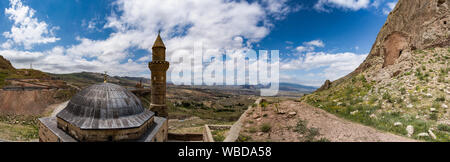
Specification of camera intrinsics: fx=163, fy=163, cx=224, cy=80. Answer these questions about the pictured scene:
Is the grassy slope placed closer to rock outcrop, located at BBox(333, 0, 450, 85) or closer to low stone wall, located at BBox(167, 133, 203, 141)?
rock outcrop, located at BBox(333, 0, 450, 85)

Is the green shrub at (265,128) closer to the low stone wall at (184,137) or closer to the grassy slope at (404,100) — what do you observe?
the grassy slope at (404,100)

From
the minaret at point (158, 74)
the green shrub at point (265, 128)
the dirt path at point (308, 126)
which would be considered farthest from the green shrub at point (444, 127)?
the minaret at point (158, 74)

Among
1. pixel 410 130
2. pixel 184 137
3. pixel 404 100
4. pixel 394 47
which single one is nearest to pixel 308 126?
pixel 410 130

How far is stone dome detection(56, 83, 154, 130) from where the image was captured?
9844 mm

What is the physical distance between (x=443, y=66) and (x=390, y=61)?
3244 millimetres

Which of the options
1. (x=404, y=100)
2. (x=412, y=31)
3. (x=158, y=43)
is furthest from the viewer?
(x=158, y=43)

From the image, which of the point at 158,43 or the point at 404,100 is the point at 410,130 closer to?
the point at 404,100

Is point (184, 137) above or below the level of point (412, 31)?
below

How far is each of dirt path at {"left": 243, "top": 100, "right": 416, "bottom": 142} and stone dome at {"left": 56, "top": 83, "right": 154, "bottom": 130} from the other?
785 cm

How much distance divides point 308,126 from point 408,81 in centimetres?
1100

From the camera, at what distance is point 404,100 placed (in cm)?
1028
